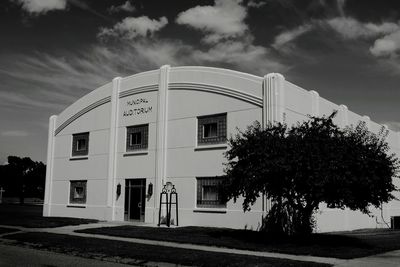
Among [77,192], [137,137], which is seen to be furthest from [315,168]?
[77,192]

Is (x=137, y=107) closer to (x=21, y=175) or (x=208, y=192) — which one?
(x=208, y=192)

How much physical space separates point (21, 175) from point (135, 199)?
5664 cm

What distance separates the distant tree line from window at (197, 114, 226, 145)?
58254mm

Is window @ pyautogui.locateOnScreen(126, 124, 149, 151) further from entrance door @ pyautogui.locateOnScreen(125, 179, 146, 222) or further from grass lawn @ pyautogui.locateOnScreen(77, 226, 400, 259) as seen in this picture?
grass lawn @ pyautogui.locateOnScreen(77, 226, 400, 259)

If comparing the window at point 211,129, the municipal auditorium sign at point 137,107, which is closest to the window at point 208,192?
the window at point 211,129

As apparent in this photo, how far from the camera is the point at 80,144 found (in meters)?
31.9

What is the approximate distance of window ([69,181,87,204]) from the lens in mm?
30641

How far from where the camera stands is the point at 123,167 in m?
28.4

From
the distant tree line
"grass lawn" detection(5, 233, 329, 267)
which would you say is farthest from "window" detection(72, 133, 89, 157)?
the distant tree line

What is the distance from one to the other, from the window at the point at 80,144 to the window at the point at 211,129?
944cm

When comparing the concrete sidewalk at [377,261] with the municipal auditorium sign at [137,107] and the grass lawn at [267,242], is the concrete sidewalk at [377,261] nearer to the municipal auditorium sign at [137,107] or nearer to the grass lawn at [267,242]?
the grass lawn at [267,242]

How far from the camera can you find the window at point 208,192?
944 inches

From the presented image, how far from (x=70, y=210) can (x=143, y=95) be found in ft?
31.0

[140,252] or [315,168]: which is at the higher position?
[315,168]
